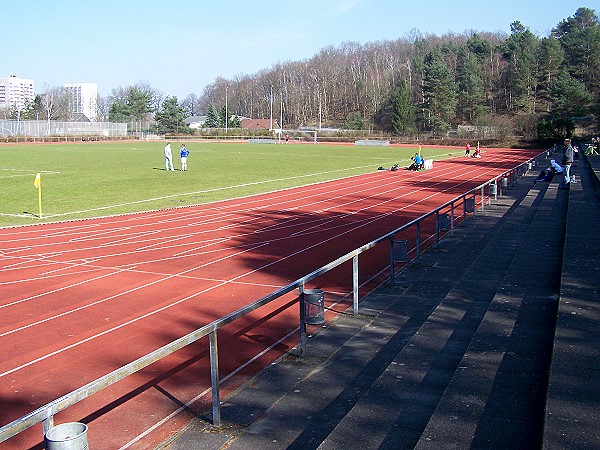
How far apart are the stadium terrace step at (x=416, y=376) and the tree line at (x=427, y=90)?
203 ft

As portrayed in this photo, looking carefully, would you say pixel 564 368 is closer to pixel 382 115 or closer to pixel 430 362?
pixel 430 362

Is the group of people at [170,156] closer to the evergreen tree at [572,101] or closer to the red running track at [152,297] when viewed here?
the red running track at [152,297]

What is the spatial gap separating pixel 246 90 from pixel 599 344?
597ft

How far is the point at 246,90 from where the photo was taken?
18312cm

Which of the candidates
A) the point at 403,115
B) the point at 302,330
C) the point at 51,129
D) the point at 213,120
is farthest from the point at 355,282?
the point at 213,120

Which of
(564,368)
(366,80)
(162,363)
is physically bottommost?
(162,363)

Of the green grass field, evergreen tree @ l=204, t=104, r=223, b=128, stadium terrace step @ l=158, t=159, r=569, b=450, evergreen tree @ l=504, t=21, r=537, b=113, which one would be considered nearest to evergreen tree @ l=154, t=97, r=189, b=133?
evergreen tree @ l=204, t=104, r=223, b=128

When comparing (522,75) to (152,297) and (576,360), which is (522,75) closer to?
(152,297)

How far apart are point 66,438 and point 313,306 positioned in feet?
14.7

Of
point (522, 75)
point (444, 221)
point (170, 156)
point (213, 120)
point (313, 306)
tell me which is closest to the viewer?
point (313, 306)

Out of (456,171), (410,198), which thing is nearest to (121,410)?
(410,198)

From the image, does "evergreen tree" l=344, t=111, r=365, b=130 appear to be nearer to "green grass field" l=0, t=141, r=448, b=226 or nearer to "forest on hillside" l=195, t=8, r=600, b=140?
"forest on hillside" l=195, t=8, r=600, b=140

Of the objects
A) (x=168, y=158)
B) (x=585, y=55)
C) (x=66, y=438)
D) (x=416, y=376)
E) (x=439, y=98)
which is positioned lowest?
(x=416, y=376)

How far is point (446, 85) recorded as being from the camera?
106 meters
